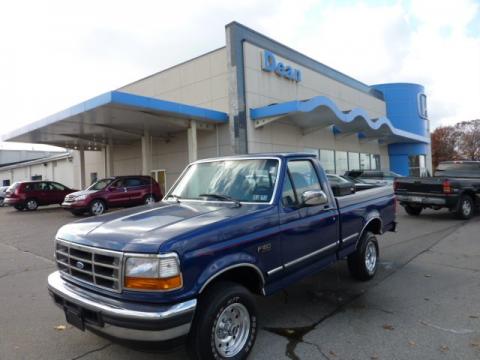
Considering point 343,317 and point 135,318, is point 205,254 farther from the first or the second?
point 343,317

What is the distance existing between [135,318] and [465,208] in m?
11.9

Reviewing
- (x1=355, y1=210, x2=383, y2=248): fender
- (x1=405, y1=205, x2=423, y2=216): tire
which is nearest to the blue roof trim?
(x1=405, y1=205, x2=423, y2=216): tire

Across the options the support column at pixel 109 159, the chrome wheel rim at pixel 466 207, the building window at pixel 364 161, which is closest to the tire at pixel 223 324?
the chrome wheel rim at pixel 466 207

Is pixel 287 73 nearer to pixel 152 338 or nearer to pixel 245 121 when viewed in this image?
pixel 245 121

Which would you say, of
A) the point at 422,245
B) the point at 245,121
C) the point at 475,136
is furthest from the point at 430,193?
the point at 475,136

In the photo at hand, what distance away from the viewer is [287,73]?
67.9 feet

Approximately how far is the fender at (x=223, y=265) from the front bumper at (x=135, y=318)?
6.8 inches

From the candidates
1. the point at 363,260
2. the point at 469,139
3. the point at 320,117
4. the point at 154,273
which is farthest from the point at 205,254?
the point at 469,139

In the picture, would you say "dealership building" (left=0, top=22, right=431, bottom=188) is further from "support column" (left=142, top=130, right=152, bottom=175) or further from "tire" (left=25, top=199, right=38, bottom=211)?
"tire" (left=25, top=199, right=38, bottom=211)

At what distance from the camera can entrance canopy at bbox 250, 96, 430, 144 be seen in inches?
675

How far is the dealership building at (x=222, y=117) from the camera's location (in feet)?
55.8

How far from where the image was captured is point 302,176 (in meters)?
4.34

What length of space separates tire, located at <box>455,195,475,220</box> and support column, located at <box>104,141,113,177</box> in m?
19.6

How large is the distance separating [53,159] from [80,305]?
36.6 meters
